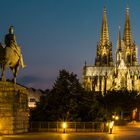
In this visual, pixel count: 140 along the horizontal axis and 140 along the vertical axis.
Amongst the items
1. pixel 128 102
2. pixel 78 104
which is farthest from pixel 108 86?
pixel 78 104

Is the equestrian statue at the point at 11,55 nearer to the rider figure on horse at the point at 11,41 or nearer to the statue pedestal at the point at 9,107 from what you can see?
the rider figure on horse at the point at 11,41

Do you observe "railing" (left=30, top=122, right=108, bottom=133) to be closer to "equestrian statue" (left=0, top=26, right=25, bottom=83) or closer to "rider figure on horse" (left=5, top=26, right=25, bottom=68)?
"equestrian statue" (left=0, top=26, right=25, bottom=83)

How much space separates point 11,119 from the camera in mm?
30172

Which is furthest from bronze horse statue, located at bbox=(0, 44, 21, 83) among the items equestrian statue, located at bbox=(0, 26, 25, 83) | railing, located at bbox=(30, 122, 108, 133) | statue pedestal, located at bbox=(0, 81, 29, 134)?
railing, located at bbox=(30, 122, 108, 133)

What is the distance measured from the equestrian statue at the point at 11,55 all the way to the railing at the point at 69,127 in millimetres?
7916

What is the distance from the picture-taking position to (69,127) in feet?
130

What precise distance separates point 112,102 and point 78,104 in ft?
197

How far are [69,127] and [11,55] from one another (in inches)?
429

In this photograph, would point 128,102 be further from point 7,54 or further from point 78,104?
point 7,54

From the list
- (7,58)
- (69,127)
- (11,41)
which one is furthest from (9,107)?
(69,127)

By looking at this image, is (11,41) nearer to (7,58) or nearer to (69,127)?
(7,58)

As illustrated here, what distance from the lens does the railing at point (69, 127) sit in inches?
1538

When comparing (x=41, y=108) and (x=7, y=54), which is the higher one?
(x=7, y=54)

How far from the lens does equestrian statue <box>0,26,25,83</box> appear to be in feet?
100
